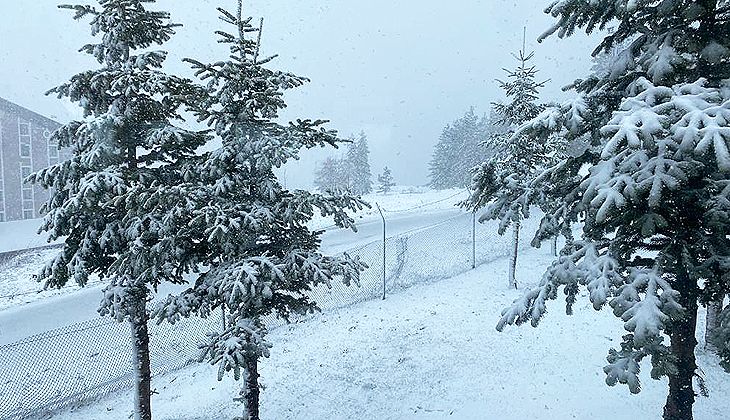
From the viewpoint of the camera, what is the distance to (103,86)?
6.94m

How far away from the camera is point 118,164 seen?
291 inches

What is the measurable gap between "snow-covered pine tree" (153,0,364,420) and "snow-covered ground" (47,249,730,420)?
3.54 m

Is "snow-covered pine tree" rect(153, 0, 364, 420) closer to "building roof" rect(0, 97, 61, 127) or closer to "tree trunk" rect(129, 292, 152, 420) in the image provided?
"tree trunk" rect(129, 292, 152, 420)

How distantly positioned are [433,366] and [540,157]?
25.6 ft

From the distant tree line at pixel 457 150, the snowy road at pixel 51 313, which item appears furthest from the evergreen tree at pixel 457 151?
the snowy road at pixel 51 313

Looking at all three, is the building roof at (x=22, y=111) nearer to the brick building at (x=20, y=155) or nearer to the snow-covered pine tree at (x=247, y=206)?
the brick building at (x=20, y=155)

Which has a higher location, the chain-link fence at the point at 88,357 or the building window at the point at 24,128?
the building window at the point at 24,128

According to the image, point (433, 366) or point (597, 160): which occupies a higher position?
point (597, 160)

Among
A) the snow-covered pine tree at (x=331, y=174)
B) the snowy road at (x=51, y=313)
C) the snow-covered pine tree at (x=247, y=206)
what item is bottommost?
the snowy road at (x=51, y=313)

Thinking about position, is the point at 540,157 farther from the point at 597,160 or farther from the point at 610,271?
the point at 610,271

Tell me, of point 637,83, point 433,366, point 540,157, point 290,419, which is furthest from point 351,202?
point 540,157

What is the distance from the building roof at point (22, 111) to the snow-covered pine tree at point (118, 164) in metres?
31.2

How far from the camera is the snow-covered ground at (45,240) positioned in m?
17.8

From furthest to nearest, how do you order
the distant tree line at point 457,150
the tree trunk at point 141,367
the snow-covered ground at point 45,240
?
the distant tree line at point 457,150, the snow-covered ground at point 45,240, the tree trunk at point 141,367
